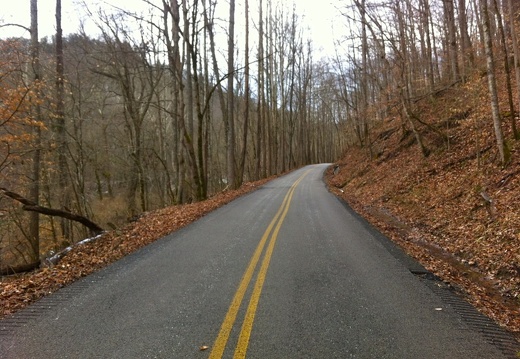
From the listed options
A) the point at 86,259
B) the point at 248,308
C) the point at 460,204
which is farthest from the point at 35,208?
the point at 460,204

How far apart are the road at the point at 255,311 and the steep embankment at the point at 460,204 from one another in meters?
1.00

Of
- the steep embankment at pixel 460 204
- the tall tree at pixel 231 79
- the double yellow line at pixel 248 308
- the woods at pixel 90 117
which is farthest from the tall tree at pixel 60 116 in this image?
the steep embankment at pixel 460 204

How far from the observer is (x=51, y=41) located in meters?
15.8

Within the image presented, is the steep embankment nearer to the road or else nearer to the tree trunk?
the tree trunk

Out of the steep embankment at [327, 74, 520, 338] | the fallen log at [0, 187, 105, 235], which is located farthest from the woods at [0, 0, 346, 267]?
the steep embankment at [327, 74, 520, 338]

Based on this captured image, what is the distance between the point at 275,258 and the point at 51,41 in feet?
52.7

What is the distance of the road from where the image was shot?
3.29m

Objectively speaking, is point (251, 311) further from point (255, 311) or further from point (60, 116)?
point (60, 116)

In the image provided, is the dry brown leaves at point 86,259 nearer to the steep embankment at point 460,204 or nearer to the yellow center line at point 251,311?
the yellow center line at point 251,311

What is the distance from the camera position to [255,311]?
13.1ft

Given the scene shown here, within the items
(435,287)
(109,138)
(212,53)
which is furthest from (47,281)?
(109,138)

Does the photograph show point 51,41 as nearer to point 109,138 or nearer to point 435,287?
point 109,138

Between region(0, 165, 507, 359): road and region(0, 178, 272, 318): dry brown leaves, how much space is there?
12.9 inches

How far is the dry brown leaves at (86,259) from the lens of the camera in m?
4.78
